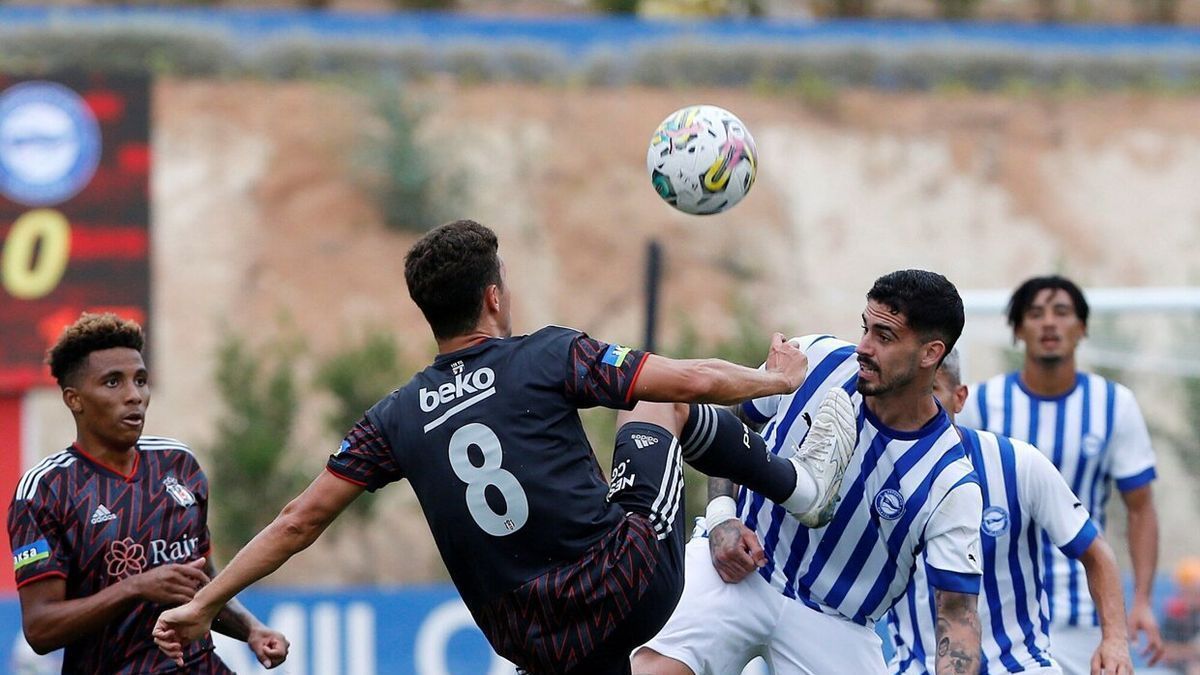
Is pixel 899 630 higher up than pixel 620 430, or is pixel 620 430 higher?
pixel 620 430

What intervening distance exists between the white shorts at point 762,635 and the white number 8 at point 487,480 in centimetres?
108

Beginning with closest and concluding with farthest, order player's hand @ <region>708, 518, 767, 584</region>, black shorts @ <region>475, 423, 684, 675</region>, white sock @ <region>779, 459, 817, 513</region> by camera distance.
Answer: black shorts @ <region>475, 423, 684, 675</region>, white sock @ <region>779, 459, 817, 513</region>, player's hand @ <region>708, 518, 767, 584</region>

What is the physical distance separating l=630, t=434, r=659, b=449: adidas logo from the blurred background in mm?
14001

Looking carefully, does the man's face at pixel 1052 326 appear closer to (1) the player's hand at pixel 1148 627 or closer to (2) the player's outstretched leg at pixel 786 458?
(1) the player's hand at pixel 1148 627

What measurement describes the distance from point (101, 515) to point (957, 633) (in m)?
2.71

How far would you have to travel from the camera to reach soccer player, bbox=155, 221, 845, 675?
4719 millimetres

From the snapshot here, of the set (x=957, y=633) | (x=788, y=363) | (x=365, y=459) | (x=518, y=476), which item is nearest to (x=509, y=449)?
(x=518, y=476)

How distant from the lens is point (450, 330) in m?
4.84

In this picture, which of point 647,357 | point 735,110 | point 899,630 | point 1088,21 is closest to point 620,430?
point 647,357

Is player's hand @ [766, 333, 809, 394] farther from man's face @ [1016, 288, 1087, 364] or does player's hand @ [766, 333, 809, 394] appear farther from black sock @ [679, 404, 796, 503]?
man's face @ [1016, 288, 1087, 364]

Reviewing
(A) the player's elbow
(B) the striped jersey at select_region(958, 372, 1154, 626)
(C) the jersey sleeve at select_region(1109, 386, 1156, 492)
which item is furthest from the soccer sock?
(C) the jersey sleeve at select_region(1109, 386, 1156, 492)

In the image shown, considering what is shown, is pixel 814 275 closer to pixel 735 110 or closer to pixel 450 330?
pixel 735 110

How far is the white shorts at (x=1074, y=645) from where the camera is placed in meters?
6.88

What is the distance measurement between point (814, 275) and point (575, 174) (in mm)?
3697
